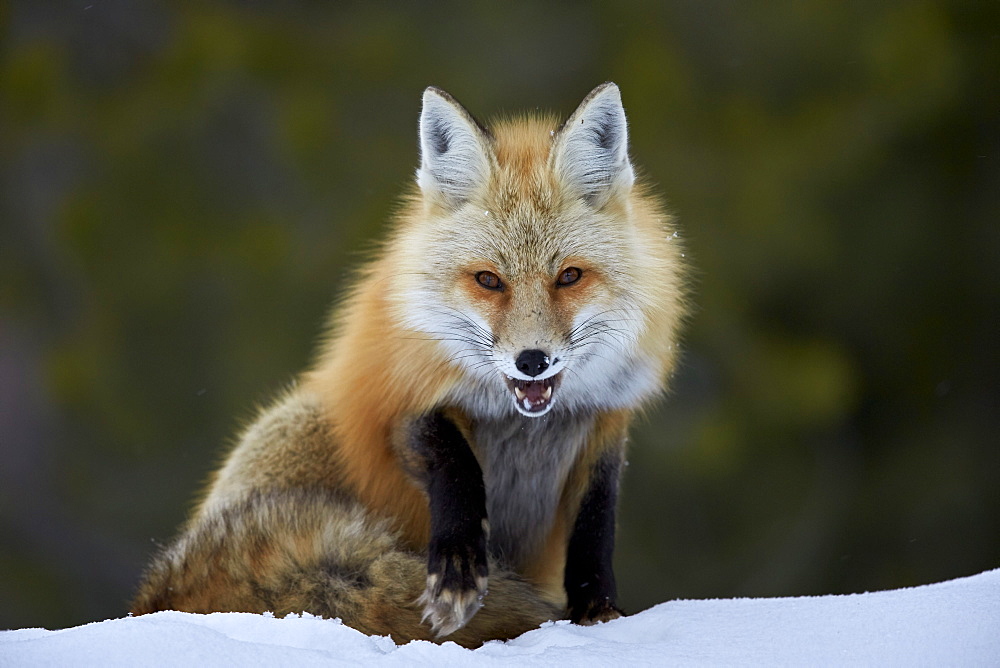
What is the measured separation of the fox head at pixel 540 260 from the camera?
256 centimetres

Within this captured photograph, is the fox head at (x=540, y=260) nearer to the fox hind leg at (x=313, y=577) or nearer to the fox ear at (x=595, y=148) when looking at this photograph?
the fox ear at (x=595, y=148)

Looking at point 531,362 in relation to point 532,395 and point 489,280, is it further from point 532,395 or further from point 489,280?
point 489,280

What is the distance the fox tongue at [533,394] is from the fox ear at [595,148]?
62 cm

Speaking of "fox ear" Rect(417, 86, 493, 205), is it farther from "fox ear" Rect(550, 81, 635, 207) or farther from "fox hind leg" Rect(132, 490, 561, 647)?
"fox hind leg" Rect(132, 490, 561, 647)

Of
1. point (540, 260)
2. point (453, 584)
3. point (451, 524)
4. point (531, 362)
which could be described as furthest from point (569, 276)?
point (453, 584)

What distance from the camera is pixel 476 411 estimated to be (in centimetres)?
277

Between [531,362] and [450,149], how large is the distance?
764 millimetres

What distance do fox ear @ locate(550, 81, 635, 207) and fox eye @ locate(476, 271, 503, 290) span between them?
384mm

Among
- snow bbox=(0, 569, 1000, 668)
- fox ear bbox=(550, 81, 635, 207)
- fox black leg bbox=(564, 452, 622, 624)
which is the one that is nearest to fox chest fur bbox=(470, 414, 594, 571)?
fox black leg bbox=(564, 452, 622, 624)

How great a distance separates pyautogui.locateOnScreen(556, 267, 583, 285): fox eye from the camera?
259 cm

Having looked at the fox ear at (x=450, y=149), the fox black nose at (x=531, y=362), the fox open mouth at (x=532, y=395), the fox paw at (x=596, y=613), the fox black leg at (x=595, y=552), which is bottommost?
the fox paw at (x=596, y=613)

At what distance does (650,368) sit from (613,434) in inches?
9.5

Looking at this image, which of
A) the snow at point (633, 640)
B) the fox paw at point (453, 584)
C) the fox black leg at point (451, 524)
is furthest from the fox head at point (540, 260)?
the snow at point (633, 640)

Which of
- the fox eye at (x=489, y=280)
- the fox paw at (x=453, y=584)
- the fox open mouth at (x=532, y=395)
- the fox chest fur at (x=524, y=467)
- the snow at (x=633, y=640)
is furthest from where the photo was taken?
the fox chest fur at (x=524, y=467)
